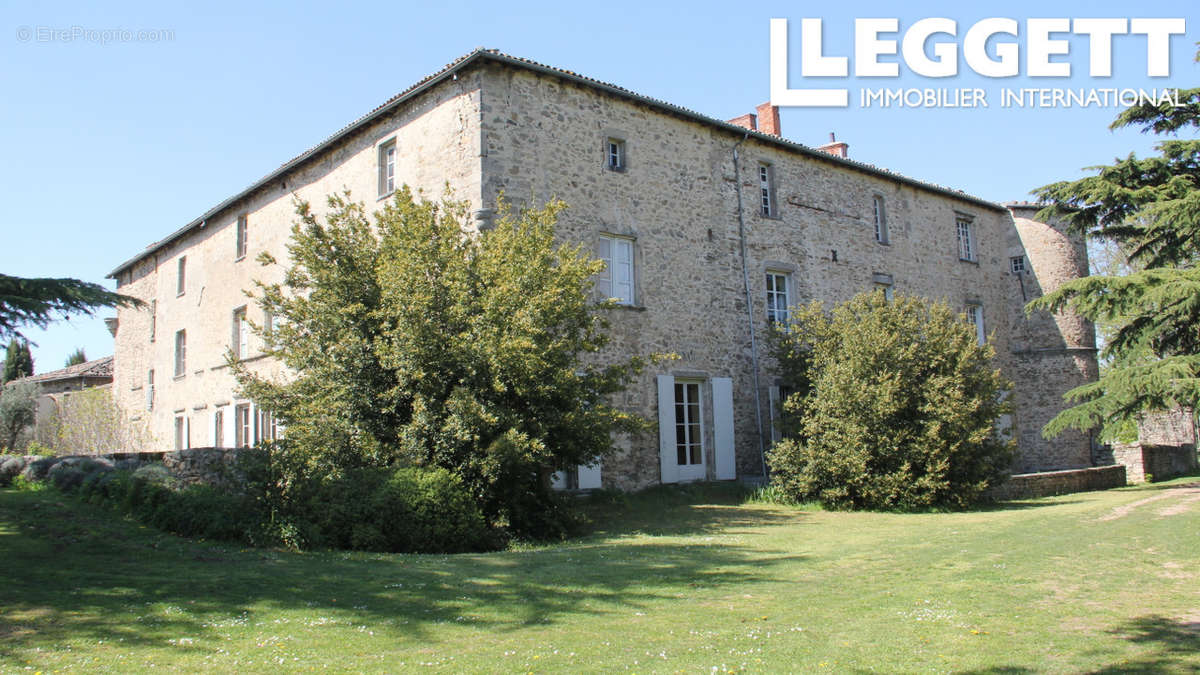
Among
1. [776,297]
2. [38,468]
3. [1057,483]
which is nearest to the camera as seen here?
[38,468]

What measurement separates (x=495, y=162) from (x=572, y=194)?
A: 157 centimetres

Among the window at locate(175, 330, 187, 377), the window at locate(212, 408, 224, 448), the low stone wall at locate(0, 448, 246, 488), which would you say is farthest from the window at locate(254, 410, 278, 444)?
the low stone wall at locate(0, 448, 246, 488)

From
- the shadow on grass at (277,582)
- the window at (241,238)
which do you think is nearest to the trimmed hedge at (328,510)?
the shadow on grass at (277,582)

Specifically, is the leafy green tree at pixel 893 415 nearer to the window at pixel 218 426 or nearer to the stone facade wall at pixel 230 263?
the stone facade wall at pixel 230 263

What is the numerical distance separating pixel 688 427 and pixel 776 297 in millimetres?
3880

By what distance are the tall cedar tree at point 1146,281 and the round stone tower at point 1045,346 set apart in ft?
18.5

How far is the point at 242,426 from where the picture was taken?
63.7 ft

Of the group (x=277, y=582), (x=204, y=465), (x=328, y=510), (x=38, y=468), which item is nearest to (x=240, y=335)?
(x=38, y=468)

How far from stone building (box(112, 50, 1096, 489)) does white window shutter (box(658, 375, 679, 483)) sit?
0.10 ft

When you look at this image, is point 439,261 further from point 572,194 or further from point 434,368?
point 572,194

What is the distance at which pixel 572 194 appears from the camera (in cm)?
1466

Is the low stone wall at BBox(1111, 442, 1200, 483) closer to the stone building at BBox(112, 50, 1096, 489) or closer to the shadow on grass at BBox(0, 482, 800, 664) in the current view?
the stone building at BBox(112, 50, 1096, 489)

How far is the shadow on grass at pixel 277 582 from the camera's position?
541cm

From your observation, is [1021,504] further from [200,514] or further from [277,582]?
[200,514]
